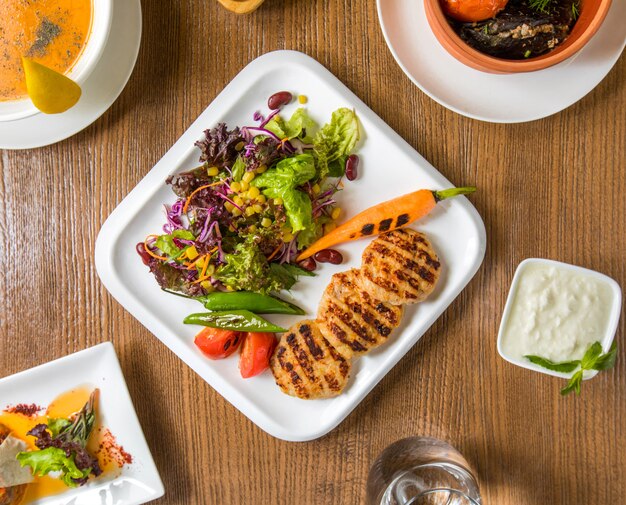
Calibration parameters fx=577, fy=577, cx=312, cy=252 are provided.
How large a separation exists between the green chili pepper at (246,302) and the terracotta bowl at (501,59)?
112 centimetres

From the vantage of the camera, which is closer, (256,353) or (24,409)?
(256,353)

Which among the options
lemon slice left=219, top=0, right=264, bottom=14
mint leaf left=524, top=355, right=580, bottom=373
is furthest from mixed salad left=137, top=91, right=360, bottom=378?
mint leaf left=524, top=355, right=580, bottom=373

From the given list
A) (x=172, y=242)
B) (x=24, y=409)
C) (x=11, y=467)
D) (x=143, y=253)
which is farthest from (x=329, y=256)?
(x=11, y=467)

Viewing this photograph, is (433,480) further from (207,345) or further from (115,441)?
(115,441)

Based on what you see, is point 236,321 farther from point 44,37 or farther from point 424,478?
point 44,37

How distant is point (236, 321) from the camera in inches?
90.3

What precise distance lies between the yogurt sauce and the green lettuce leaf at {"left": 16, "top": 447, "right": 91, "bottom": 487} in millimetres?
1813

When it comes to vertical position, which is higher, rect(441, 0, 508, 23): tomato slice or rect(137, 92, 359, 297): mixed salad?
rect(441, 0, 508, 23): tomato slice

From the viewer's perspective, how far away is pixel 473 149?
2.28 metres

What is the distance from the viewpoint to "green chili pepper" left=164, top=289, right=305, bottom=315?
7.50 ft

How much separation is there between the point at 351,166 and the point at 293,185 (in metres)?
0.25

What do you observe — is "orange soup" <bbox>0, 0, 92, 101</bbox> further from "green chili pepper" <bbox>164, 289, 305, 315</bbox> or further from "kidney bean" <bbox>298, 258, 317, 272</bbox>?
"kidney bean" <bbox>298, 258, 317, 272</bbox>

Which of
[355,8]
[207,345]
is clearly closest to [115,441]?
[207,345]

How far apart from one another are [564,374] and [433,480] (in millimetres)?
640
